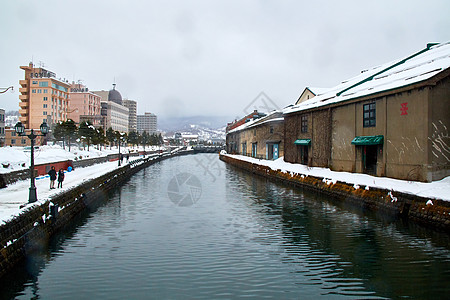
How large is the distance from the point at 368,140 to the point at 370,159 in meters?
2.68

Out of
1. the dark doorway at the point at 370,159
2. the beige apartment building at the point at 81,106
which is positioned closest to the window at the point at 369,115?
the dark doorway at the point at 370,159

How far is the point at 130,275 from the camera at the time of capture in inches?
452

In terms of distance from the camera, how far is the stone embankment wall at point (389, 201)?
16.3m

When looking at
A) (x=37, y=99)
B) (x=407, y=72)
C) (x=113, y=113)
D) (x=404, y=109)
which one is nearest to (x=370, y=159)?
(x=404, y=109)

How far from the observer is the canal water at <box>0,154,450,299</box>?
1034cm

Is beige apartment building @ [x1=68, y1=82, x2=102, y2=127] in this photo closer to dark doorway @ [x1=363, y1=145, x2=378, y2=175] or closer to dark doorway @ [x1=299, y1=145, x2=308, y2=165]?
dark doorway @ [x1=299, y1=145, x2=308, y2=165]

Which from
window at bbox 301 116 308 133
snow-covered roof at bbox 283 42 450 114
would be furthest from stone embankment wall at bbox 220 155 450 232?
window at bbox 301 116 308 133

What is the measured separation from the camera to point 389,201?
783 inches

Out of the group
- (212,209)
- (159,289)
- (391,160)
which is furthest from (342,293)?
(391,160)

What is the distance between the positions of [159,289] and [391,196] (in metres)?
14.7

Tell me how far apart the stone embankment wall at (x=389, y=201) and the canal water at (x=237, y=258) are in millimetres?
764

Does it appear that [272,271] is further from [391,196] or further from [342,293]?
[391,196]

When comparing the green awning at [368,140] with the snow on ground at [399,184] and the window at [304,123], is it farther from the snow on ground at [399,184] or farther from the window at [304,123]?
the window at [304,123]

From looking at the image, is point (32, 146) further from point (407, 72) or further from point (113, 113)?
point (113, 113)
